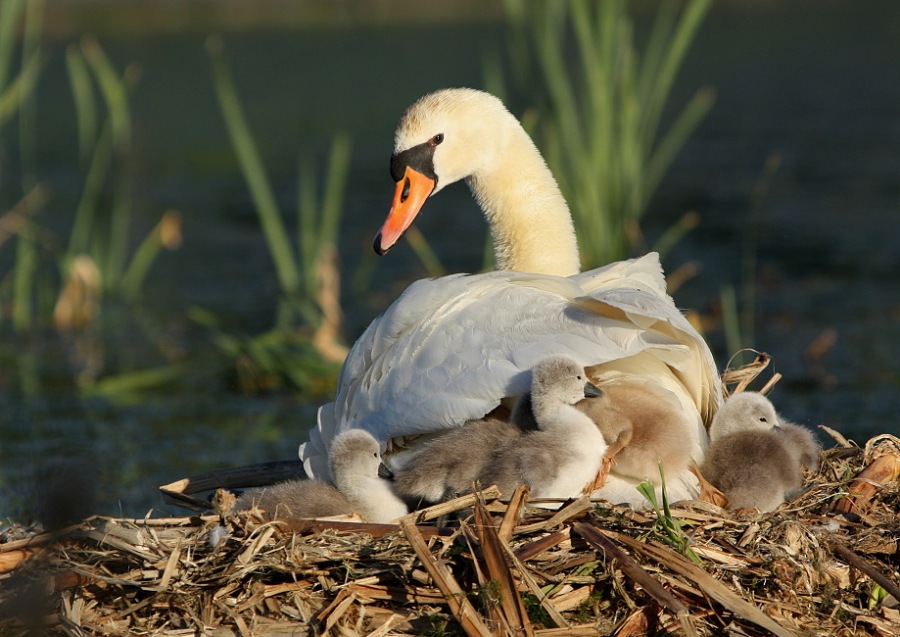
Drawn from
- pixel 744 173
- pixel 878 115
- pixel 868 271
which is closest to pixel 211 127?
pixel 744 173

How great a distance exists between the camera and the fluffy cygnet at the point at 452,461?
11.3 feet

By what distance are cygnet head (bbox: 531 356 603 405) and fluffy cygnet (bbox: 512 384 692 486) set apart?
5.5 inches

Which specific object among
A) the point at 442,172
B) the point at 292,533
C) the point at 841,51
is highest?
the point at 442,172

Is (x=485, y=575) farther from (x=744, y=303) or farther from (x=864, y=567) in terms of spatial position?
(x=744, y=303)

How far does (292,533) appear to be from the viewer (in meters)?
3.33

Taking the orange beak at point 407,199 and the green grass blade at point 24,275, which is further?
the green grass blade at point 24,275

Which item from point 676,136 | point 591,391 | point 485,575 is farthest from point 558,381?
point 676,136

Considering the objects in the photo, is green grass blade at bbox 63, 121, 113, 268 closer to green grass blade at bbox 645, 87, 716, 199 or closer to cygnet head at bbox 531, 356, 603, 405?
green grass blade at bbox 645, 87, 716, 199

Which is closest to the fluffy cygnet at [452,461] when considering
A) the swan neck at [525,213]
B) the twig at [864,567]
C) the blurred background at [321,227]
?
the twig at [864,567]

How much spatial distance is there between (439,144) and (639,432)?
1.61m

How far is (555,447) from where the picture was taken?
3322mm

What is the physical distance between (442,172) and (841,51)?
18159 millimetres

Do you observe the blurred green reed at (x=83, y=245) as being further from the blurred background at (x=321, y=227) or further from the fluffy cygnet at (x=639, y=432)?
the fluffy cygnet at (x=639, y=432)

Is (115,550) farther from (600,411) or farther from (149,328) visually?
(149,328)
